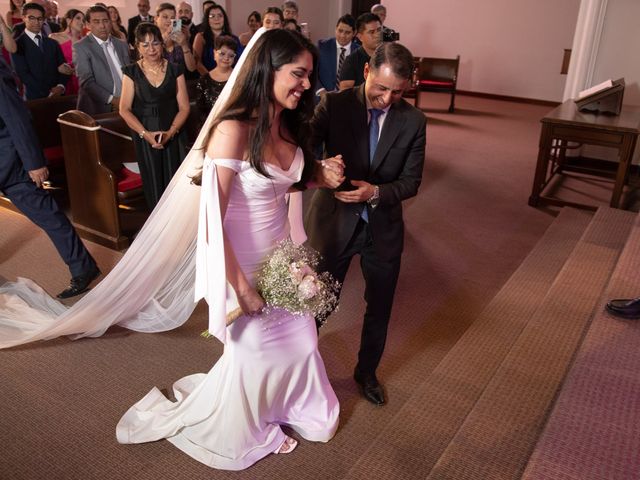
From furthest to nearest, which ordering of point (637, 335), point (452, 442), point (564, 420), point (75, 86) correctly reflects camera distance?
1. point (75, 86)
2. point (637, 335)
3. point (452, 442)
4. point (564, 420)

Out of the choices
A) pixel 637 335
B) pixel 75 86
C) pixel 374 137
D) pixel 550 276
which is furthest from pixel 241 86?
pixel 75 86

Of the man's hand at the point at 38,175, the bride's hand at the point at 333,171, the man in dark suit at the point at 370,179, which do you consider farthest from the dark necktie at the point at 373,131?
the man's hand at the point at 38,175

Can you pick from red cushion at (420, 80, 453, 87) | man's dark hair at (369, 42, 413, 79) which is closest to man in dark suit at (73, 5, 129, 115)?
man's dark hair at (369, 42, 413, 79)

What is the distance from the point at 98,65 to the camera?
5.77 metres

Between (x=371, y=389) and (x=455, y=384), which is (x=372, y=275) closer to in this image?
(x=371, y=389)

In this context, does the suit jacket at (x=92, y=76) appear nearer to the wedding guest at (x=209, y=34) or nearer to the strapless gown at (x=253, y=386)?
the wedding guest at (x=209, y=34)

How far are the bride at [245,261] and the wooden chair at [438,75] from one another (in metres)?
8.77

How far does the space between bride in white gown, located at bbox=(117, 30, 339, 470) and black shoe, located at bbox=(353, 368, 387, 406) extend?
0.31 m

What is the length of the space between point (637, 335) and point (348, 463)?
61.1 inches

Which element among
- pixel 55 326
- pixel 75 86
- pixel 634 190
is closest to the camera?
pixel 55 326

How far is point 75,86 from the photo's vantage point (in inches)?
283

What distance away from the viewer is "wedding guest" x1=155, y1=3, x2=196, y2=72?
22.6 feet

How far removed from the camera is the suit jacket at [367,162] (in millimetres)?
2730

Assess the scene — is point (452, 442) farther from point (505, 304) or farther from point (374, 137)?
point (505, 304)
